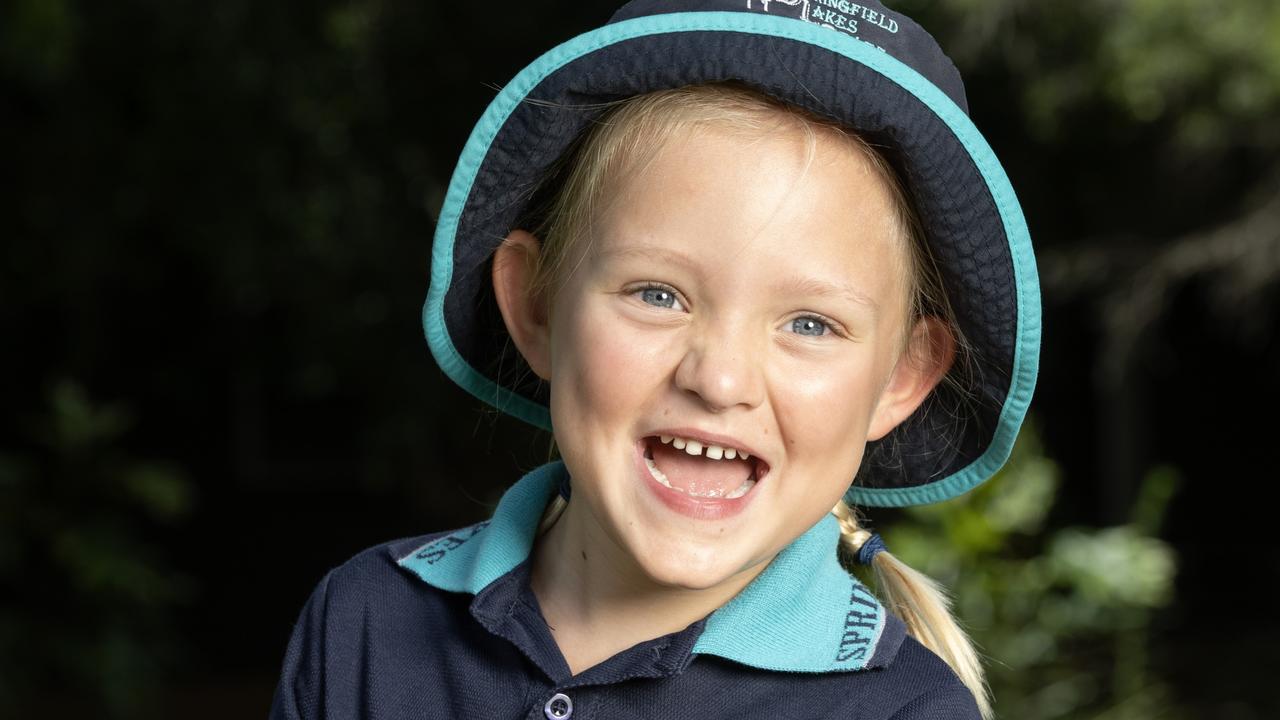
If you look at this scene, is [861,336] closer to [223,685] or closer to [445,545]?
[445,545]

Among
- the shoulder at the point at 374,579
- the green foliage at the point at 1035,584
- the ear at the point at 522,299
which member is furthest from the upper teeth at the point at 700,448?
the green foliage at the point at 1035,584

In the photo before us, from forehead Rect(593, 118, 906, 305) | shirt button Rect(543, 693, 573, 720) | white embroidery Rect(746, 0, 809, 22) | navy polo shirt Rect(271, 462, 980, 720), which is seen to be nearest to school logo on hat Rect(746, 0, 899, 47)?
white embroidery Rect(746, 0, 809, 22)

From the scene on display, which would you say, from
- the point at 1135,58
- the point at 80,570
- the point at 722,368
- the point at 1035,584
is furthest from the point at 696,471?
the point at 80,570

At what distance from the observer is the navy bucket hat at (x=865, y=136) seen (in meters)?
1.26

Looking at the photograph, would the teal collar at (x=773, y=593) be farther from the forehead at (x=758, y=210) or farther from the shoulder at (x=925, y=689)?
the forehead at (x=758, y=210)

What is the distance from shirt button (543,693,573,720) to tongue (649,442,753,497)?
23cm

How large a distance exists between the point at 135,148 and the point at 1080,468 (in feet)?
18.1

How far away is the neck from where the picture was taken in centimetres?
142

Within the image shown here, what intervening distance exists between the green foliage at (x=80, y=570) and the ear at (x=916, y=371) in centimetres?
459

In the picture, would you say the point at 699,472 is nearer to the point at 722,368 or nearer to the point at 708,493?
the point at 708,493

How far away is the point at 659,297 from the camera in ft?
4.26

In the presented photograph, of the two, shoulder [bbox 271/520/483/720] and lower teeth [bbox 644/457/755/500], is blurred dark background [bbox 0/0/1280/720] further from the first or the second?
lower teeth [bbox 644/457/755/500]

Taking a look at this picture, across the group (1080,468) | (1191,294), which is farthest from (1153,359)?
(1080,468)

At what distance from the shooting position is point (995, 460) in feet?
4.99
